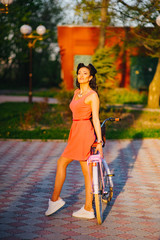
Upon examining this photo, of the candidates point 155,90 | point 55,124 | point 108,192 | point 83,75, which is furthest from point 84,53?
point 83,75

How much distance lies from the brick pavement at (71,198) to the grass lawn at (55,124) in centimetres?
216

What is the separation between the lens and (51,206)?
17.5ft

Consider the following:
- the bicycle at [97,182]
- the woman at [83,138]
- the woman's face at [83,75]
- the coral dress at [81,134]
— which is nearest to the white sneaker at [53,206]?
the woman at [83,138]

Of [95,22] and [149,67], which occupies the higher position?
[95,22]

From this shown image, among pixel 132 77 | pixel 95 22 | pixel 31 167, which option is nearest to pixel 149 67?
pixel 132 77

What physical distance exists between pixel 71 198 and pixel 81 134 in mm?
1357

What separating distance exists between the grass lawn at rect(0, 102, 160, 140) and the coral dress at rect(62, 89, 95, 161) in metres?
7.14

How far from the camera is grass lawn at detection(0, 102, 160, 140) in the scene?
1297 centimetres

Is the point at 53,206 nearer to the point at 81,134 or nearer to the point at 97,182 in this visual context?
the point at 97,182

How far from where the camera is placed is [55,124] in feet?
49.8

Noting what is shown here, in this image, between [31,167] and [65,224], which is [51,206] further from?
[31,167]

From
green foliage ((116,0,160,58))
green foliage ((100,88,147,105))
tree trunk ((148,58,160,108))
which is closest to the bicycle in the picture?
green foliage ((116,0,160,58))

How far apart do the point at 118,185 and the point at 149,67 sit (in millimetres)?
21020

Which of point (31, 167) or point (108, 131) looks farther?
point (108, 131)
